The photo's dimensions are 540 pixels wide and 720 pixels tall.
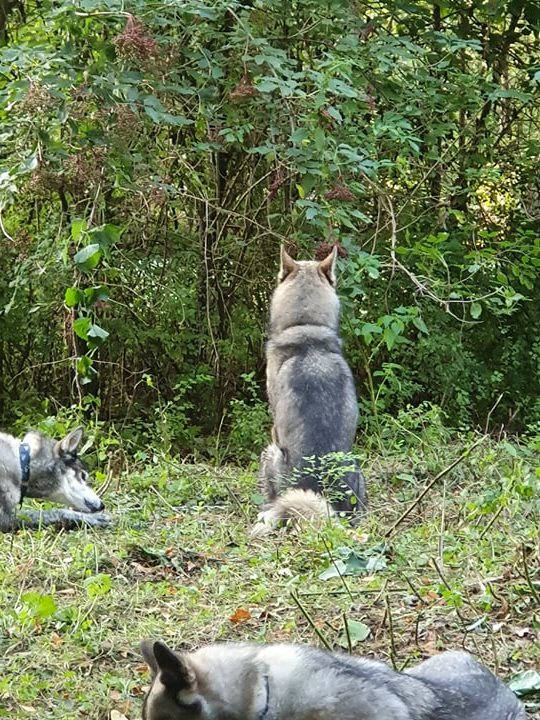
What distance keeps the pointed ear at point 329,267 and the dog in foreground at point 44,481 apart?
2.29 meters

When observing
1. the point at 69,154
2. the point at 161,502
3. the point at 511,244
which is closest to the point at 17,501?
the point at 161,502

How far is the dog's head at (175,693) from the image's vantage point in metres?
3.47

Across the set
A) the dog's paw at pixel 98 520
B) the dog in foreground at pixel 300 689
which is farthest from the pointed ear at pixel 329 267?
the dog in foreground at pixel 300 689

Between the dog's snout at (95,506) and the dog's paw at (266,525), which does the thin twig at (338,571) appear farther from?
the dog's snout at (95,506)

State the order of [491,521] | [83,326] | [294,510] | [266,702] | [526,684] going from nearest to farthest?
[266,702]
[526,684]
[491,521]
[294,510]
[83,326]

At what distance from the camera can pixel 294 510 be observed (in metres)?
6.89

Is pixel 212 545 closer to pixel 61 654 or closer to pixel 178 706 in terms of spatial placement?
pixel 61 654

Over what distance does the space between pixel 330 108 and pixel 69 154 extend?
6.44ft

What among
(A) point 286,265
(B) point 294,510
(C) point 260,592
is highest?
(C) point 260,592

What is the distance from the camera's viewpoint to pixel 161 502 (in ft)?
26.0

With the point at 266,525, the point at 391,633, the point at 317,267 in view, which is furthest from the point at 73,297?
the point at 391,633

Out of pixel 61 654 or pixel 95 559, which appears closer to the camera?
pixel 61 654

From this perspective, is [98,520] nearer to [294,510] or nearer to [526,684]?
[294,510]

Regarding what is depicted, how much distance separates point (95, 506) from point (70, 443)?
2.09ft
